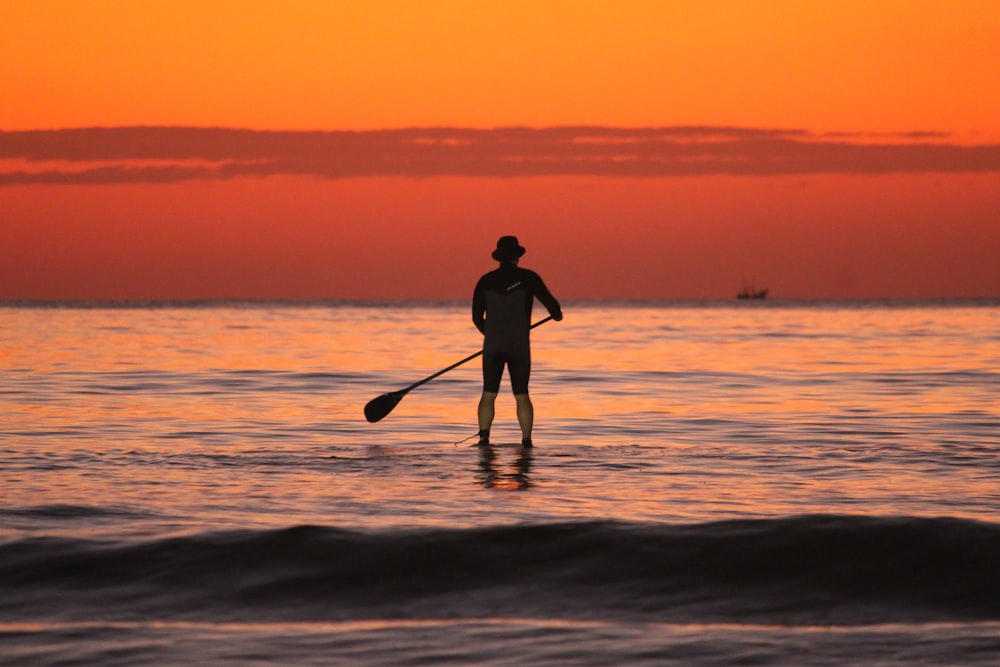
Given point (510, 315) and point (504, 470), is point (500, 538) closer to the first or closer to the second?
point (504, 470)

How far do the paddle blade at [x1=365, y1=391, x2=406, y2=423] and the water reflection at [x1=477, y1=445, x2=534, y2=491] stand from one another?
252 cm

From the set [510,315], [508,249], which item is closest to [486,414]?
[510,315]

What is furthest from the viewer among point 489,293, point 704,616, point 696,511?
point 489,293

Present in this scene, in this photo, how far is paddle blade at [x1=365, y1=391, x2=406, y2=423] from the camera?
1669 cm

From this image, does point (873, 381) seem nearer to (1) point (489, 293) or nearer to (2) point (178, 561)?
(1) point (489, 293)

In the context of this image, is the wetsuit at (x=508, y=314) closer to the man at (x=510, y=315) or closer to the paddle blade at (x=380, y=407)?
the man at (x=510, y=315)

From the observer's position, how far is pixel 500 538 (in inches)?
360

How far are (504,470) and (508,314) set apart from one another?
2512 millimetres

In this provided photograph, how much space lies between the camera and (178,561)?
8594 mm

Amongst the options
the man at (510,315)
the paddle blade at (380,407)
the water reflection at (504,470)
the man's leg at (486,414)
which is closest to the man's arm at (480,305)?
the man at (510,315)

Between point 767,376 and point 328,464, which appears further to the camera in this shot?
point 767,376

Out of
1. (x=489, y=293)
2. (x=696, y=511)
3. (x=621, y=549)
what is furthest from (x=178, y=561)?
(x=489, y=293)

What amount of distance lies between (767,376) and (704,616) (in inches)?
809

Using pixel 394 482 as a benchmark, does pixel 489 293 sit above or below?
above
